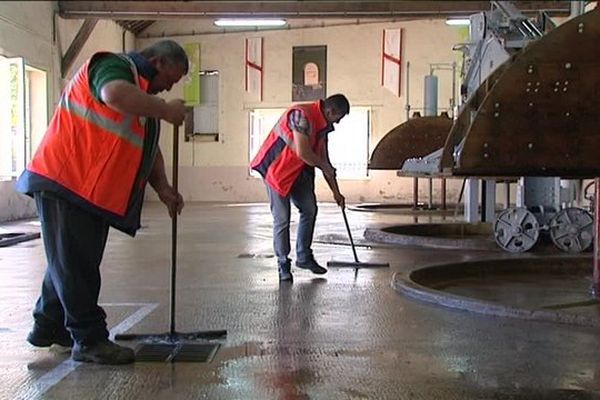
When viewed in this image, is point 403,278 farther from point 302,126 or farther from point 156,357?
point 156,357

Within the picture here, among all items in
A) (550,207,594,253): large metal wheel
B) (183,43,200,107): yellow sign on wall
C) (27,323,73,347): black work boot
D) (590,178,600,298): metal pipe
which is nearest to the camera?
(27,323,73,347): black work boot

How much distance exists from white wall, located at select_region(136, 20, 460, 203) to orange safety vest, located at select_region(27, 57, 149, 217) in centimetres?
1761

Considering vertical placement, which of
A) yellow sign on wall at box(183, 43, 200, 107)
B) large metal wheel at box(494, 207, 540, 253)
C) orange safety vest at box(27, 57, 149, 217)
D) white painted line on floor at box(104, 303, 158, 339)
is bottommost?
white painted line on floor at box(104, 303, 158, 339)

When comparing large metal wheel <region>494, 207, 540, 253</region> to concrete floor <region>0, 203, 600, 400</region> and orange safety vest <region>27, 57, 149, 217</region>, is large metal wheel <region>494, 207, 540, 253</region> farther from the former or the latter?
orange safety vest <region>27, 57, 149, 217</region>

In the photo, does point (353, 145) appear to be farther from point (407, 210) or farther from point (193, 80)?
point (407, 210)

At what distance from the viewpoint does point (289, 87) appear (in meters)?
20.9

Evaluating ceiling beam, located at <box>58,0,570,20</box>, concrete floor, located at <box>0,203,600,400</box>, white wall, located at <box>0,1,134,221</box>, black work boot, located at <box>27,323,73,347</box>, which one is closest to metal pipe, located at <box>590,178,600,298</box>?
concrete floor, located at <box>0,203,600,400</box>

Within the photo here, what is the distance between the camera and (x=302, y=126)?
539cm

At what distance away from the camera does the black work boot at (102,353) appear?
310 cm

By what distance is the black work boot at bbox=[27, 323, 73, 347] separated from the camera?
3293mm

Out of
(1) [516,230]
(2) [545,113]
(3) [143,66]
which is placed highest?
(3) [143,66]

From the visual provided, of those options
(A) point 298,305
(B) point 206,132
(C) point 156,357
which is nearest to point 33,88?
(B) point 206,132

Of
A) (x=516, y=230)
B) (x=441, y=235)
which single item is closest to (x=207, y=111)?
(x=441, y=235)

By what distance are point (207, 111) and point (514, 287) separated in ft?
54.7
